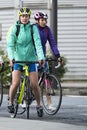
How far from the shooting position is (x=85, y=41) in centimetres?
2481

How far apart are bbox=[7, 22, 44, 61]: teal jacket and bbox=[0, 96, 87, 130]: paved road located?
894 millimetres

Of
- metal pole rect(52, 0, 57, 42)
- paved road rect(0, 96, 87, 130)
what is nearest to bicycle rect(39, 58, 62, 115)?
paved road rect(0, 96, 87, 130)

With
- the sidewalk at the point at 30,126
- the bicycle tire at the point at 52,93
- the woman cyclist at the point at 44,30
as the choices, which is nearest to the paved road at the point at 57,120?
the sidewalk at the point at 30,126

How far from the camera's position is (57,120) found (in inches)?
373

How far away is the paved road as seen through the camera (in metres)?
8.03

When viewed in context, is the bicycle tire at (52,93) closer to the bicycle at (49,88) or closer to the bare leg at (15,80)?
the bicycle at (49,88)

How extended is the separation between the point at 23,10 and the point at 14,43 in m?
0.49

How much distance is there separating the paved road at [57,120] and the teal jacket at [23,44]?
89 cm

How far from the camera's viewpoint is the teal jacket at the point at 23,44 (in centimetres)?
938

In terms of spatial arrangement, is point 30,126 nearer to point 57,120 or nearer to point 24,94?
point 57,120

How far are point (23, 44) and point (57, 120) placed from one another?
3.94 feet

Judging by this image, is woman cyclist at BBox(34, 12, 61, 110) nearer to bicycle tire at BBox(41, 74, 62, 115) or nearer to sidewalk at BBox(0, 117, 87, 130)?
bicycle tire at BBox(41, 74, 62, 115)

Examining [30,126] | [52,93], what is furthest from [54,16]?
[30,126]

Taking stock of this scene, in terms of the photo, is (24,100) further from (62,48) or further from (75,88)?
(62,48)
